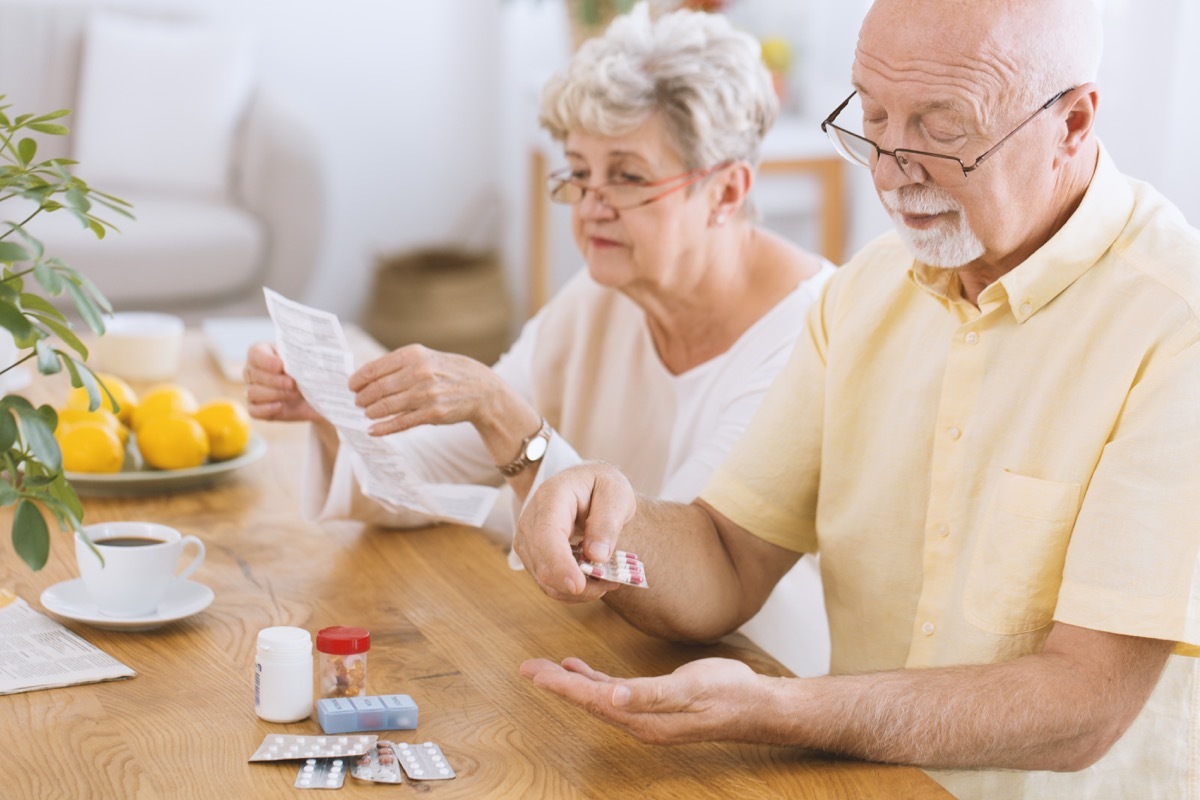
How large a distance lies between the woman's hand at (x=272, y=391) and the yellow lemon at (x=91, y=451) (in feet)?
0.62

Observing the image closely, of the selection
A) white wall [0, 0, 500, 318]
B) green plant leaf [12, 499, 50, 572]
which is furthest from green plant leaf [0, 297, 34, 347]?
white wall [0, 0, 500, 318]

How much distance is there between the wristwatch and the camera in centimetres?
159

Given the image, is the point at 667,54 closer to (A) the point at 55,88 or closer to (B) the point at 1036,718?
(B) the point at 1036,718

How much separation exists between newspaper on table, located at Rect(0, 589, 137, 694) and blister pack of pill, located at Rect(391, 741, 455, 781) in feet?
0.95

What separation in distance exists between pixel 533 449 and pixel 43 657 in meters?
0.55

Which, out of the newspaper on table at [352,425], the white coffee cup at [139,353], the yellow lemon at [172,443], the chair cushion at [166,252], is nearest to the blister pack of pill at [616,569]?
the newspaper on table at [352,425]

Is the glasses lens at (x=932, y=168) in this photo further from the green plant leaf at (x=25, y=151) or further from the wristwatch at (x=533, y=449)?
the green plant leaf at (x=25, y=151)

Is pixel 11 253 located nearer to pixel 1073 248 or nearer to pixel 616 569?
pixel 616 569

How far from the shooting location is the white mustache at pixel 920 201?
1.29 meters

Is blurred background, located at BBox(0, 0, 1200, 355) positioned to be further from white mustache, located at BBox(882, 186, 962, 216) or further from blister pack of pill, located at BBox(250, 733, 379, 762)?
blister pack of pill, located at BBox(250, 733, 379, 762)

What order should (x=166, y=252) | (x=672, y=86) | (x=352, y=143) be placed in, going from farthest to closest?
1. (x=352, y=143)
2. (x=166, y=252)
3. (x=672, y=86)

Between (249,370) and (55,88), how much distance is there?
344 centimetres

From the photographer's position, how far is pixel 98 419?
5.90 feet

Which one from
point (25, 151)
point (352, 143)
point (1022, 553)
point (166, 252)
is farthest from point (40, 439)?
point (352, 143)
